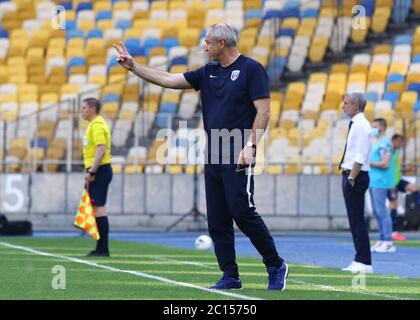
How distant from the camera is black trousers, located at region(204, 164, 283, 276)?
413 inches

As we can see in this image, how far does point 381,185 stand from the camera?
62.0 feet

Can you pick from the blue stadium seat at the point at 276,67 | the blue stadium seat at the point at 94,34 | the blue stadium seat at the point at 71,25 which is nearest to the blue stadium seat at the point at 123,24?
the blue stadium seat at the point at 94,34

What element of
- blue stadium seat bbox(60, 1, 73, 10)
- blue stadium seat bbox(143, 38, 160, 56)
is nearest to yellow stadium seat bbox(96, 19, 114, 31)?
blue stadium seat bbox(60, 1, 73, 10)

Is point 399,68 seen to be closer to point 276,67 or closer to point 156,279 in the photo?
point 276,67

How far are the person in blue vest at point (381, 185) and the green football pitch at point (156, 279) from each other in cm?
288

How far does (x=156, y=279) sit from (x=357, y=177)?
10.1 ft

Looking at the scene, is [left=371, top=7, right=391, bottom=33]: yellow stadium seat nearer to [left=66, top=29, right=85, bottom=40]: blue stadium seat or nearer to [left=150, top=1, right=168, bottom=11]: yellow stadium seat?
[left=150, top=1, right=168, bottom=11]: yellow stadium seat

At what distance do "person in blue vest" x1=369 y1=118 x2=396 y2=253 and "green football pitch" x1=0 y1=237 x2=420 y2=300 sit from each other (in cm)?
288

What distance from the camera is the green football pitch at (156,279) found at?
10.1 m

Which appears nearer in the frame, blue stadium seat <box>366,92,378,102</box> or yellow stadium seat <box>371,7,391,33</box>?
blue stadium seat <box>366,92,378,102</box>

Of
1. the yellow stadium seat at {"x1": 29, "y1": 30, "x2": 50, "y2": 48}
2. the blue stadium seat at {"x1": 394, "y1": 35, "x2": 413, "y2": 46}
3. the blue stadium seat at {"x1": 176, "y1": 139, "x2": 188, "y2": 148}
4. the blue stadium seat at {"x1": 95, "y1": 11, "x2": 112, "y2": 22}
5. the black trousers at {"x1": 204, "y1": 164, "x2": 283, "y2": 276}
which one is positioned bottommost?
the black trousers at {"x1": 204, "y1": 164, "x2": 283, "y2": 276}

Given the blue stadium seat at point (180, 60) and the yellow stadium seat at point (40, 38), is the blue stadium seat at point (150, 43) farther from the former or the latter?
the yellow stadium seat at point (40, 38)
